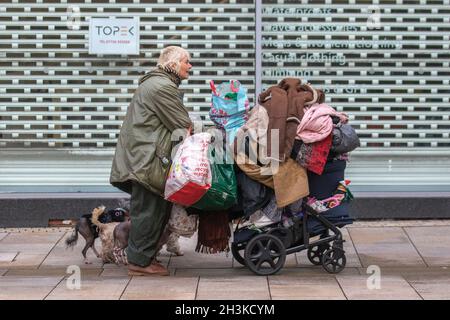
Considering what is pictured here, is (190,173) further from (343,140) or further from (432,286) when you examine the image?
(432,286)

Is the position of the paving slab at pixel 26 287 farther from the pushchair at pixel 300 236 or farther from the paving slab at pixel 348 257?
the paving slab at pixel 348 257

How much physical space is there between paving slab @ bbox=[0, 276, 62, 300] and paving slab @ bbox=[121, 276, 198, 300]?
65cm

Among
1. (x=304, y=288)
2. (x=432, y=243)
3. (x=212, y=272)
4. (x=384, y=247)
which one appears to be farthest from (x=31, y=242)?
(x=432, y=243)

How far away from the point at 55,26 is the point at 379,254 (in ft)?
14.7

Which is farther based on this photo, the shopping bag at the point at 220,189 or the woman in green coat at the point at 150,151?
the woman in green coat at the point at 150,151

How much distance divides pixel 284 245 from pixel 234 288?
27.8 inches

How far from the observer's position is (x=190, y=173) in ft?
24.2

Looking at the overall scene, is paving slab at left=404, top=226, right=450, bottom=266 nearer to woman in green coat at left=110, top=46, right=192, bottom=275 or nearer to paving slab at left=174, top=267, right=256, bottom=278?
paving slab at left=174, top=267, right=256, bottom=278

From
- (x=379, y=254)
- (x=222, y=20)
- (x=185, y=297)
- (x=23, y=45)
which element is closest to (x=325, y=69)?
(x=222, y=20)

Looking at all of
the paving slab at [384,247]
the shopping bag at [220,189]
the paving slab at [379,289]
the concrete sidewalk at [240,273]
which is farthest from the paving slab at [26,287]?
the paving slab at [384,247]

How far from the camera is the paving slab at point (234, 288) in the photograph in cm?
704

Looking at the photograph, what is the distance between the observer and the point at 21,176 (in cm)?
1053

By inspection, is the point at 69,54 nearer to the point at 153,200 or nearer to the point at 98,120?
the point at 98,120

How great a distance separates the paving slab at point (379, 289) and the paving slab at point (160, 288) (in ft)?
3.99
